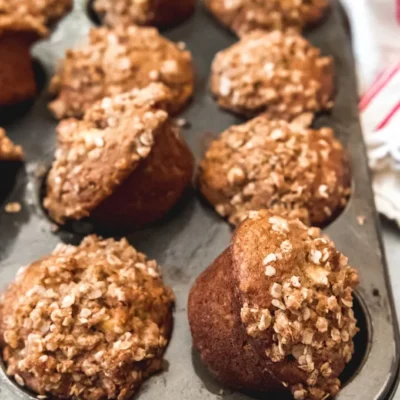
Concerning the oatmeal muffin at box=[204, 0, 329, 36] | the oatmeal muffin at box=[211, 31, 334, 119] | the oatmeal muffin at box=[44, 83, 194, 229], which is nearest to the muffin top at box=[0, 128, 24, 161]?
the oatmeal muffin at box=[44, 83, 194, 229]

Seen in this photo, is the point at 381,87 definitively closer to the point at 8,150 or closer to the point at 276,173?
the point at 276,173

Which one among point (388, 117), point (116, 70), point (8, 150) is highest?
point (388, 117)

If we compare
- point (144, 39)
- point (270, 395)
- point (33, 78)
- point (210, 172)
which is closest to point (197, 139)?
point (210, 172)

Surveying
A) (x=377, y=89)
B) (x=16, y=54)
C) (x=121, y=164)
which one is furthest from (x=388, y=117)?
(x=16, y=54)

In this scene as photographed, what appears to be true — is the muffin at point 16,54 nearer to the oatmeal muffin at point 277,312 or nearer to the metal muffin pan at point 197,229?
the metal muffin pan at point 197,229

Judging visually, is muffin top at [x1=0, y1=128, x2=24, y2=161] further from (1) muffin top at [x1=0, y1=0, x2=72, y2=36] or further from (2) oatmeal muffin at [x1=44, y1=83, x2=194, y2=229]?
(1) muffin top at [x1=0, y1=0, x2=72, y2=36]

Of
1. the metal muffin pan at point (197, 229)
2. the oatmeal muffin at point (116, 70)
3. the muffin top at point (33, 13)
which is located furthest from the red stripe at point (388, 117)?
the muffin top at point (33, 13)
